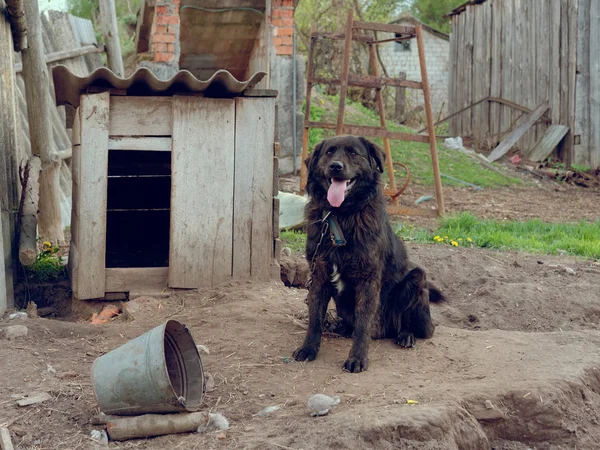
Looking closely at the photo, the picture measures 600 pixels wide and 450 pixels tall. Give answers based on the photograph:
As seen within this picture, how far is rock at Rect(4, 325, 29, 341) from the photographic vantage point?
483cm

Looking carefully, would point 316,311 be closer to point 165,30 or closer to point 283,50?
point 165,30

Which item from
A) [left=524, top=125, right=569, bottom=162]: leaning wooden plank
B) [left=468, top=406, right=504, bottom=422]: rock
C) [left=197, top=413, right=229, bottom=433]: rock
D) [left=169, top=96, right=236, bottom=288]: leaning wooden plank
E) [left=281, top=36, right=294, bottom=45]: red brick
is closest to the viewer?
[left=197, top=413, right=229, bottom=433]: rock

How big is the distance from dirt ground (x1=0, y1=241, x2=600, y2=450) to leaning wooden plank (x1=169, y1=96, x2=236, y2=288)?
242mm

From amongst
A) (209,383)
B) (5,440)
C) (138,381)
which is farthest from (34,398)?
(209,383)

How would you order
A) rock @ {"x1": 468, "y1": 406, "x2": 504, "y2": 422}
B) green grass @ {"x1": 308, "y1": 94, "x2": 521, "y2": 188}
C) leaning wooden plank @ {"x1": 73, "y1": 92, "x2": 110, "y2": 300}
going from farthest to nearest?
green grass @ {"x1": 308, "y1": 94, "x2": 521, "y2": 188}
leaning wooden plank @ {"x1": 73, "y1": 92, "x2": 110, "y2": 300}
rock @ {"x1": 468, "y1": 406, "x2": 504, "y2": 422}

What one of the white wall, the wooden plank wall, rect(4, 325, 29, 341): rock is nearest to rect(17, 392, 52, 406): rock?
rect(4, 325, 29, 341): rock

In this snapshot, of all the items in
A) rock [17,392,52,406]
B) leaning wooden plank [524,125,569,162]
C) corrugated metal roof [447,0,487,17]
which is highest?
corrugated metal roof [447,0,487,17]

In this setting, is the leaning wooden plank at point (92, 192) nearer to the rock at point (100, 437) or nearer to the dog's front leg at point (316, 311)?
the dog's front leg at point (316, 311)

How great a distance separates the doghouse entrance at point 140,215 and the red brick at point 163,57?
3.36 m

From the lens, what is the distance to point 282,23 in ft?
37.3

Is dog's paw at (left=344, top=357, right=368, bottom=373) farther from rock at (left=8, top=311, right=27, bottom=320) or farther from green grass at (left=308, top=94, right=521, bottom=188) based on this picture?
green grass at (left=308, top=94, right=521, bottom=188)

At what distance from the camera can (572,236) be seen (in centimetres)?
885

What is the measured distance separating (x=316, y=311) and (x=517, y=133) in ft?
40.1

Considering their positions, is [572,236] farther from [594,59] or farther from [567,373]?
[594,59]
